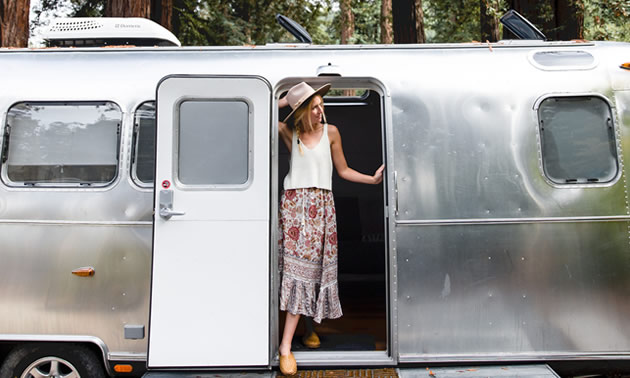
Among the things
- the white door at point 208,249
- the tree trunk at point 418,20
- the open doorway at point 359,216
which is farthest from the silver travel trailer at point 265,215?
the tree trunk at point 418,20

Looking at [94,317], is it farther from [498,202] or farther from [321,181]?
[498,202]

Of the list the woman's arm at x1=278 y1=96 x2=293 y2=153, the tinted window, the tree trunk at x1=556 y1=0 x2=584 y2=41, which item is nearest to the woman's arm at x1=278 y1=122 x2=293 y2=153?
the woman's arm at x1=278 y1=96 x2=293 y2=153

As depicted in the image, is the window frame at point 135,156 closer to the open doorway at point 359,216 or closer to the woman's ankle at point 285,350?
the woman's ankle at point 285,350

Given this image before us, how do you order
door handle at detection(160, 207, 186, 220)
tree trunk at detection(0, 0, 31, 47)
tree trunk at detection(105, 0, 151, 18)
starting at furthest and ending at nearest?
tree trunk at detection(105, 0, 151, 18)
tree trunk at detection(0, 0, 31, 47)
door handle at detection(160, 207, 186, 220)

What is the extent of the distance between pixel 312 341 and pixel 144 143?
6.66 ft

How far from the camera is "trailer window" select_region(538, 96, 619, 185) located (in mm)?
3824

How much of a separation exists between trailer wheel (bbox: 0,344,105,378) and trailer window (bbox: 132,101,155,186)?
135 cm

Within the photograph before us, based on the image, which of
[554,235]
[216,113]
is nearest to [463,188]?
[554,235]

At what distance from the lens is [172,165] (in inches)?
144

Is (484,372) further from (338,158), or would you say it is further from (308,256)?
(338,158)

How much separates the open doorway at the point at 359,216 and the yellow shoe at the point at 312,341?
23.6 inches

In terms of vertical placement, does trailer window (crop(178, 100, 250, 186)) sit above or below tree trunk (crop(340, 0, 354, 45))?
below

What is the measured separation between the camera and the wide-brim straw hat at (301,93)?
3.72 metres

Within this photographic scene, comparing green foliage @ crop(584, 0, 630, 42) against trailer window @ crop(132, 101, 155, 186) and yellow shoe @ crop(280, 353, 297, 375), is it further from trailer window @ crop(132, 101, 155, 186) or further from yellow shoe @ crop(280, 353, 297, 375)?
yellow shoe @ crop(280, 353, 297, 375)
